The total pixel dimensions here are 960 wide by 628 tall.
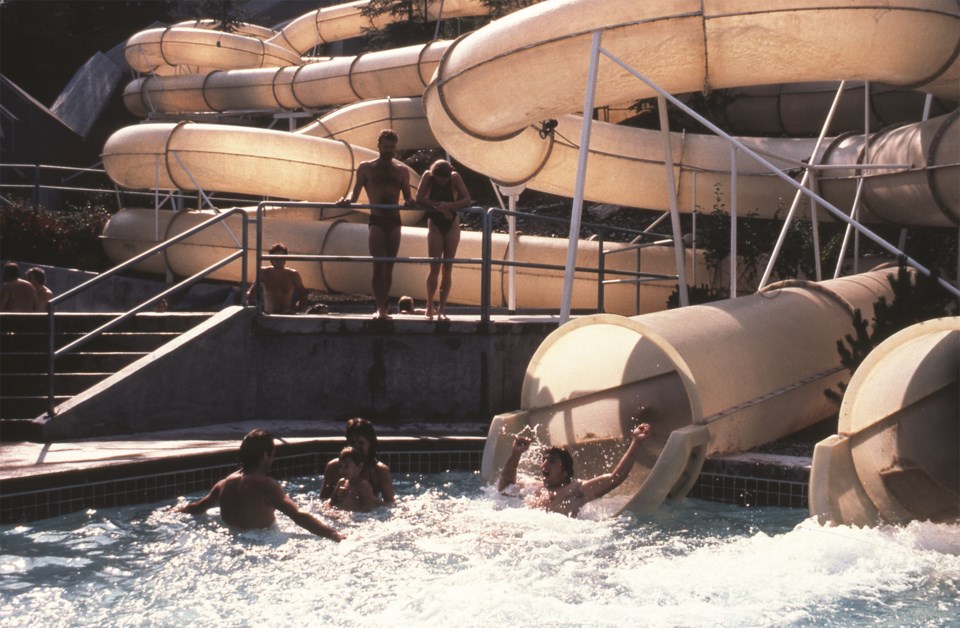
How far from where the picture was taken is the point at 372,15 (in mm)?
28016

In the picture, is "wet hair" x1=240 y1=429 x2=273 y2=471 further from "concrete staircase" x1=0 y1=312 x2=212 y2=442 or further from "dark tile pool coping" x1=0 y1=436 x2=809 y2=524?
"concrete staircase" x1=0 y1=312 x2=212 y2=442

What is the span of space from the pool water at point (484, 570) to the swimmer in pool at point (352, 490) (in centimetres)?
10

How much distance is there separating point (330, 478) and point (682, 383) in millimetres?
2654

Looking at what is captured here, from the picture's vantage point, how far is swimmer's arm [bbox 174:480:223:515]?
647 cm

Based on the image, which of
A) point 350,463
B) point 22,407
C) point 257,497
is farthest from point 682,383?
point 22,407

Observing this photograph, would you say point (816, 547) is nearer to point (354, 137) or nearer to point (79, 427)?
point (79, 427)

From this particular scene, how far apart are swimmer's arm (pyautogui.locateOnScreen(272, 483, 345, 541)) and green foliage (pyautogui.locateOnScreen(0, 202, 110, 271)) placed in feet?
42.5

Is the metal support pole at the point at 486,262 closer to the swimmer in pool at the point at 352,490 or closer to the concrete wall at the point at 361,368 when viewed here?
the concrete wall at the point at 361,368

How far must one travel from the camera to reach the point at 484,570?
565 centimetres

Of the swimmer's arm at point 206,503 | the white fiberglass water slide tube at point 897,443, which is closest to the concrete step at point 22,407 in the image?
the swimmer's arm at point 206,503

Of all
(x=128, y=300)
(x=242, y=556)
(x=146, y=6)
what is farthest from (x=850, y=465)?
(x=146, y=6)

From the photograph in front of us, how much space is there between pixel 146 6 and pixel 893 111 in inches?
1012

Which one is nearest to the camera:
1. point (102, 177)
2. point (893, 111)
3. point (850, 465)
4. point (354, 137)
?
point (850, 465)

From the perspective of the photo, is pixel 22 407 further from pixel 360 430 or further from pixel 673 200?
pixel 673 200
